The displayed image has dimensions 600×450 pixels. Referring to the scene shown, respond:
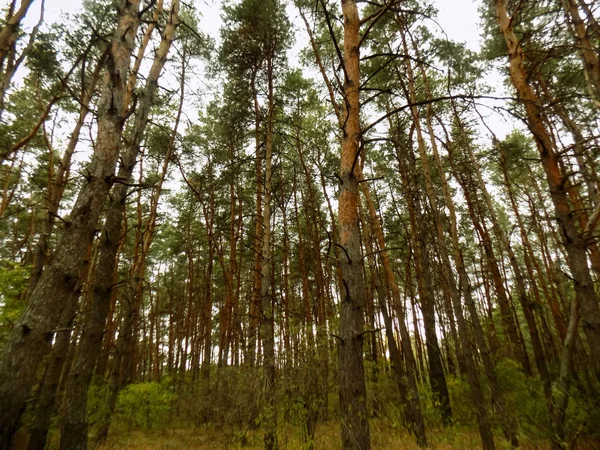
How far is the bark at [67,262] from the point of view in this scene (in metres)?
2.55

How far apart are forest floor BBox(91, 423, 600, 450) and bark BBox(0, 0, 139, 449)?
4837 mm

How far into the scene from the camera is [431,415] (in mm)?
9258

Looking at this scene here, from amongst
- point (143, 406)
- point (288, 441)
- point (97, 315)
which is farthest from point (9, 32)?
point (143, 406)

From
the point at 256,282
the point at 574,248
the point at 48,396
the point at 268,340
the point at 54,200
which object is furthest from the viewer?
the point at 256,282

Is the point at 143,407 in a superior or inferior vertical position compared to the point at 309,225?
inferior

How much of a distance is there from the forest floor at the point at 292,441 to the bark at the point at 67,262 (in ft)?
15.9

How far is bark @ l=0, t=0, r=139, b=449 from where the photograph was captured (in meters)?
2.55

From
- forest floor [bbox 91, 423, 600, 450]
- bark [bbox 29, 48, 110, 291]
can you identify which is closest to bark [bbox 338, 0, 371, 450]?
forest floor [bbox 91, 423, 600, 450]

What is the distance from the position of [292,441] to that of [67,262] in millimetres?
5792

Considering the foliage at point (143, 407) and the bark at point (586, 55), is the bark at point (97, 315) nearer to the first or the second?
the bark at point (586, 55)

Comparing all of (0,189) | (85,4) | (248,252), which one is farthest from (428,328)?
(0,189)

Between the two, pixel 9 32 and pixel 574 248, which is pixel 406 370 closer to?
pixel 574 248

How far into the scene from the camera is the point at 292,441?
6453 millimetres

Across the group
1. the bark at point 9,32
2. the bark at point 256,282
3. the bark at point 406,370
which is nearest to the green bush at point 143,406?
the bark at point 256,282
